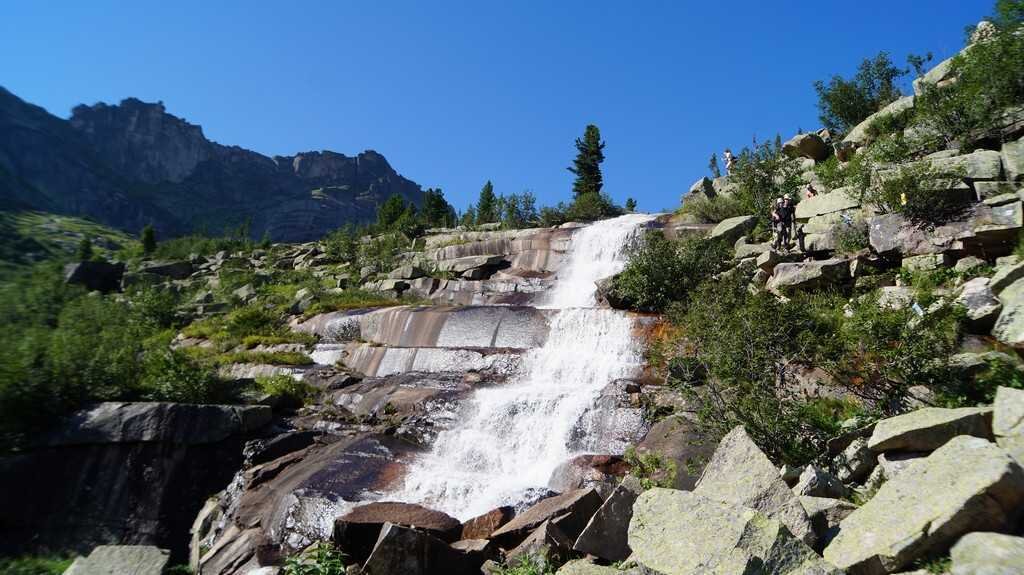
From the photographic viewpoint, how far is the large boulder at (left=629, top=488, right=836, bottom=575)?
4145 millimetres

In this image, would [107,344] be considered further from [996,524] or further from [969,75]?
[969,75]

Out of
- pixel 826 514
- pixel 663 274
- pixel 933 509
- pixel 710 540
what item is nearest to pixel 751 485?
pixel 826 514

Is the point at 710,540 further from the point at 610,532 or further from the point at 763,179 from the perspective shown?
the point at 763,179

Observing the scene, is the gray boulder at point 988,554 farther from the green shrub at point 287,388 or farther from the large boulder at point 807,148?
the large boulder at point 807,148

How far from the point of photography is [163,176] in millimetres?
152750

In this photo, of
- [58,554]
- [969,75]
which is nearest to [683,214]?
[969,75]

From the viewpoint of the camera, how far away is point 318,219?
14962 centimetres

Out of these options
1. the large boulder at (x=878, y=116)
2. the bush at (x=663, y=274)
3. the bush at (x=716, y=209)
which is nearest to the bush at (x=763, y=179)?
the bush at (x=716, y=209)

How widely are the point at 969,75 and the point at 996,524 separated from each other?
18.8m

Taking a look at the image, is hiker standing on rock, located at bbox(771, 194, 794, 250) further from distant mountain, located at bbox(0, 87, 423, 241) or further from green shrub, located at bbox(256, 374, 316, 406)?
distant mountain, located at bbox(0, 87, 423, 241)

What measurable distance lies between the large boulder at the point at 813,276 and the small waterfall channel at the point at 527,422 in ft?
14.0

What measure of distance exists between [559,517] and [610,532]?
3.63ft

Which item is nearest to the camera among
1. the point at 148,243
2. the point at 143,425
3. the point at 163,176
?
the point at 143,425

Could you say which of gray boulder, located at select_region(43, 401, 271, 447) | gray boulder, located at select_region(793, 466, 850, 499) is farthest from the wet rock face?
gray boulder, located at select_region(793, 466, 850, 499)
